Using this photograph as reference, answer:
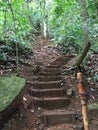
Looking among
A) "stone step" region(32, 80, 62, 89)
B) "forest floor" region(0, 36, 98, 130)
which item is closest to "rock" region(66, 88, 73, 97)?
"forest floor" region(0, 36, 98, 130)

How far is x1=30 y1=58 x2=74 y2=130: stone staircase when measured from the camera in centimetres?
616

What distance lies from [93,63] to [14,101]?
4599 mm

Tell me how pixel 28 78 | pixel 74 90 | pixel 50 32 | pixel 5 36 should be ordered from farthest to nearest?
1. pixel 50 32
2. pixel 5 36
3. pixel 28 78
4. pixel 74 90

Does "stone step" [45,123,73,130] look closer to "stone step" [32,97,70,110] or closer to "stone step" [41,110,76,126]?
"stone step" [41,110,76,126]

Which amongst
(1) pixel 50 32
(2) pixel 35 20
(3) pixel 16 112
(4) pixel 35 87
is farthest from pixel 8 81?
(2) pixel 35 20

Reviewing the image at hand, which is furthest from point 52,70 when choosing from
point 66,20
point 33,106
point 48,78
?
point 66,20

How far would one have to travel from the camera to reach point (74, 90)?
738 cm

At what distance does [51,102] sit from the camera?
22.4ft

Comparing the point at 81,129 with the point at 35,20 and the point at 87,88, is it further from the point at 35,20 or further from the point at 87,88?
the point at 35,20

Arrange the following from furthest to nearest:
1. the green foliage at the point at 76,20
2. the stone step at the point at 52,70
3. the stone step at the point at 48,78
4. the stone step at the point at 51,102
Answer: the green foliage at the point at 76,20
the stone step at the point at 52,70
the stone step at the point at 48,78
the stone step at the point at 51,102

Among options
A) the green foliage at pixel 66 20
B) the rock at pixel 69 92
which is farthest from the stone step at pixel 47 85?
the green foliage at pixel 66 20

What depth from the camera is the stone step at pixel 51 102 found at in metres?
6.73

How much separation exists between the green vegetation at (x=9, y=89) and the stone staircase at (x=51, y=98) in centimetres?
91

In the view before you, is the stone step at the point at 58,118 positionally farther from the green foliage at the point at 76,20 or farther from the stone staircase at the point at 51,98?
the green foliage at the point at 76,20
